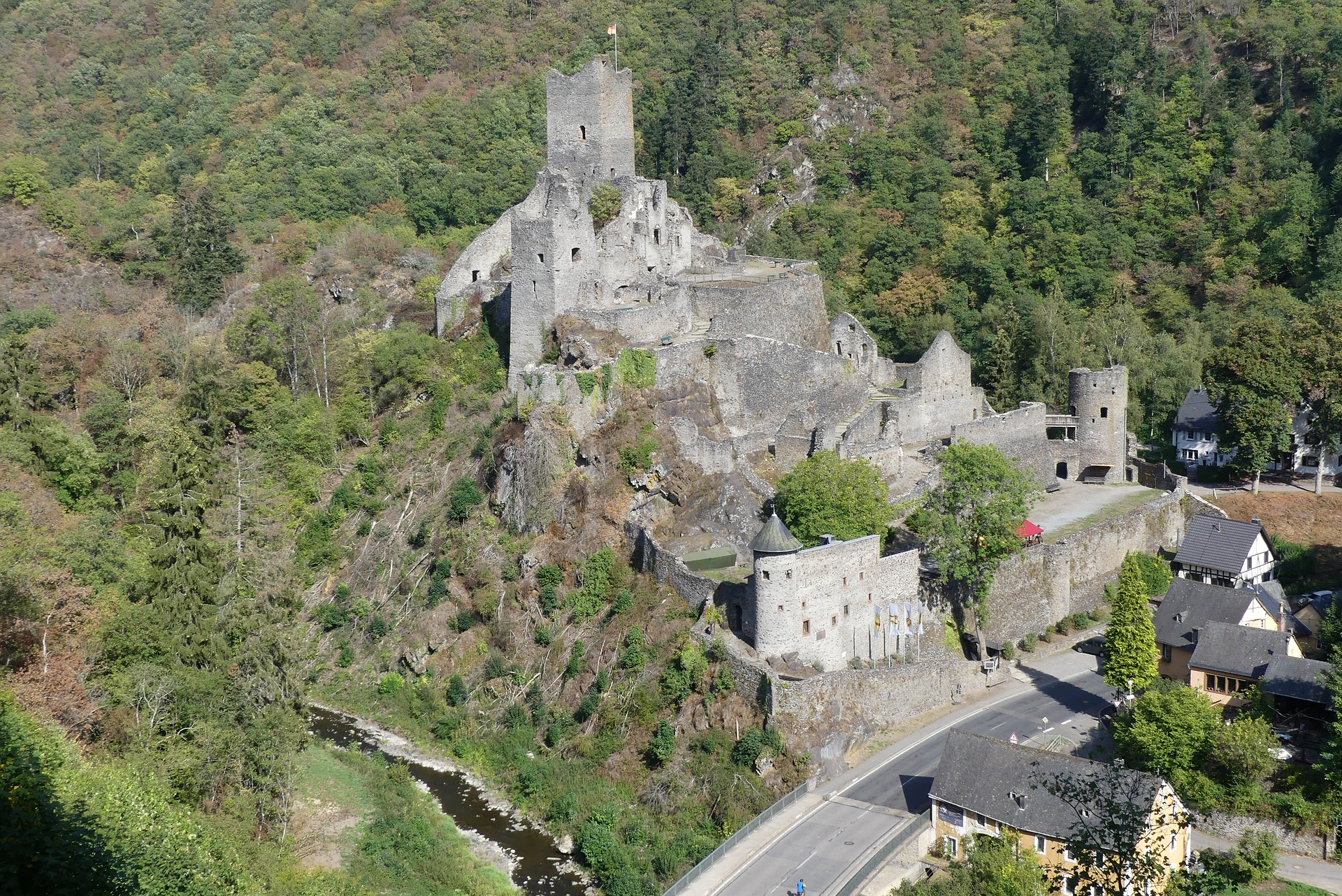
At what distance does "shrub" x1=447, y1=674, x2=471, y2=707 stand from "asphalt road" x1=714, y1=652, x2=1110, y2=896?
46.5ft

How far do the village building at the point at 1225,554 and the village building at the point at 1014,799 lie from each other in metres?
12.7

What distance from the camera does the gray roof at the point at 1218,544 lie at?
147ft

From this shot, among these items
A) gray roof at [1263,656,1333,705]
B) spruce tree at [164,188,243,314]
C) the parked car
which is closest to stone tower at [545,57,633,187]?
spruce tree at [164,188,243,314]

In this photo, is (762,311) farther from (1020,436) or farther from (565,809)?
(565,809)

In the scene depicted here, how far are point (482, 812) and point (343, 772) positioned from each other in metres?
4.50

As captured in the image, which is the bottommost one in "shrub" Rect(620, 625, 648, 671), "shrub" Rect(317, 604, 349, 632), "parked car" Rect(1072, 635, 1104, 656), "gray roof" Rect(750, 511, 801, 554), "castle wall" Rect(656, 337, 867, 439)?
"shrub" Rect(317, 604, 349, 632)

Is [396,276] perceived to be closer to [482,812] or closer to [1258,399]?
[482,812]

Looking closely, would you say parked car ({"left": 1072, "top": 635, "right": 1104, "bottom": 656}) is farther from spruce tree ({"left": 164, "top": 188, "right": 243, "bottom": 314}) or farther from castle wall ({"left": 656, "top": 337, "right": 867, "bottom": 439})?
spruce tree ({"left": 164, "top": 188, "right": 243, "bottom": 314})

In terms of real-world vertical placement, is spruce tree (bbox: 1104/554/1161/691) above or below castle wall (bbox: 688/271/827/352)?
below

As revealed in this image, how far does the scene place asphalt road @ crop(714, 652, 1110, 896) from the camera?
109ft

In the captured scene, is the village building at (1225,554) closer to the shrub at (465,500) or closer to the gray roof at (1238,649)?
the gray roof at (1238,649)

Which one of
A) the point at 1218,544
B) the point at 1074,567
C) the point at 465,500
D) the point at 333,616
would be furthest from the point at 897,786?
the point at 333,616

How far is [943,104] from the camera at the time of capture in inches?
3307

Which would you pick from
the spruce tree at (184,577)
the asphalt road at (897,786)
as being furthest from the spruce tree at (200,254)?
the asphalt road at (897,786)
